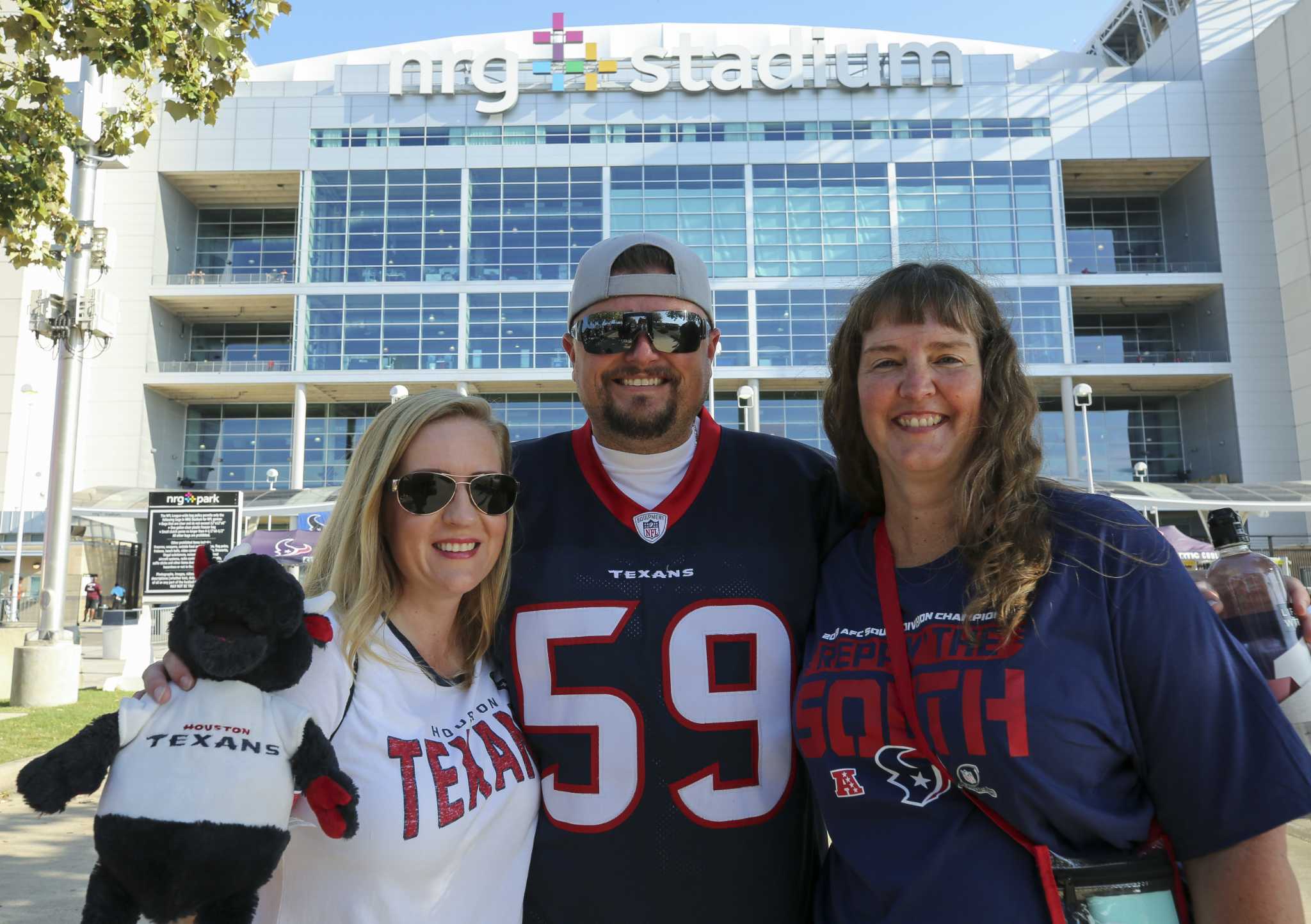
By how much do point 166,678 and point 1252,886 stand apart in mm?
2227

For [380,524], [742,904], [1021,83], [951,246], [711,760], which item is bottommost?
[742,904]

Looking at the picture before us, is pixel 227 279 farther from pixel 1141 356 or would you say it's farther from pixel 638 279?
pixel 638 279

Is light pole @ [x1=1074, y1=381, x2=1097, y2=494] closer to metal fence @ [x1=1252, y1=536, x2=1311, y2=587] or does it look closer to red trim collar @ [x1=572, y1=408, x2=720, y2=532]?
metal fence @ [x1=1252, y1=536, x2=1311, y2=587]

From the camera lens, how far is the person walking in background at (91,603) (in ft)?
115

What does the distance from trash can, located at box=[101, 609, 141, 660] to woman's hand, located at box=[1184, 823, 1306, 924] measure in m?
16.6

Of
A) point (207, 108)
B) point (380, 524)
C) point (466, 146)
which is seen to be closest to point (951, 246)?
point (380, 524)

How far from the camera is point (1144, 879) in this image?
6.06ft

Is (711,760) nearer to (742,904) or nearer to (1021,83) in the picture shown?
(742,904)

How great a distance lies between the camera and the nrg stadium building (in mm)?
42344

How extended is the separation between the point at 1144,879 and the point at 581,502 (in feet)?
5.80

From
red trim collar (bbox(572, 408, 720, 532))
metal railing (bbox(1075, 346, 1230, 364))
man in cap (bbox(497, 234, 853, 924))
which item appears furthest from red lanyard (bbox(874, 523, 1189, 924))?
metal railing (bbox(1075, 346, 1230, 364))

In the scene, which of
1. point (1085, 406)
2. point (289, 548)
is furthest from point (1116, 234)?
point (289, 548)

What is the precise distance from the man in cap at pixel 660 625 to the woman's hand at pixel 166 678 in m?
0.96

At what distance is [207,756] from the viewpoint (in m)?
1.81
